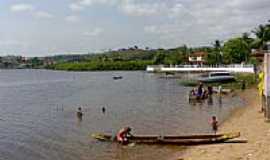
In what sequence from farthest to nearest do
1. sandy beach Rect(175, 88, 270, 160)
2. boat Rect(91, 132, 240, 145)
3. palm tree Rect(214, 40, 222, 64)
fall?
palm tree Rect(214, 40, 222, 64)
boat Rect(91, 132, 240, 145)
sandy beach Rect(175, 88, 270, 160)

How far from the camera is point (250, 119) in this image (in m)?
34.8

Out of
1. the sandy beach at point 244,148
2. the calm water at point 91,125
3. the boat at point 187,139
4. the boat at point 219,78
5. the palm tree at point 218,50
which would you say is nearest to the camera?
the sandy beach at point 244,148

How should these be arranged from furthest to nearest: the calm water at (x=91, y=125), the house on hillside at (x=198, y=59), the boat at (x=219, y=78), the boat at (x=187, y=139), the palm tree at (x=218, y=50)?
the house on hillside at (x=198, y=59)
the palm tree at (x=218, y=50)
the boat at (x=219, y=78)
the calm water at (x=91, y=125)
the boat at (x=187, y=139)

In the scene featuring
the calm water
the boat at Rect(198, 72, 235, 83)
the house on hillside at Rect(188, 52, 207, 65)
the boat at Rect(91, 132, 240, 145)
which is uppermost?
the house on hillside at Rect(188, 52, 207, 65)

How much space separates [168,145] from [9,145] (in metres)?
10.7

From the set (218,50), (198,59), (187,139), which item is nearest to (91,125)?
(187,139)

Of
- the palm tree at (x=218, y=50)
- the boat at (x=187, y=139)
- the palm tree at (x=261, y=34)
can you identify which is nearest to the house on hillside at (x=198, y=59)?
the palm tree at (x=218, y=50)

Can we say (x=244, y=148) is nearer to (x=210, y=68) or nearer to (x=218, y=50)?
(x=210, y=68)

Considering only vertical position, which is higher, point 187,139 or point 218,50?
point 218,50

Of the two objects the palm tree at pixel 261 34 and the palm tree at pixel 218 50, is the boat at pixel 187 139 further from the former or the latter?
the palm tree at pixel 218 50

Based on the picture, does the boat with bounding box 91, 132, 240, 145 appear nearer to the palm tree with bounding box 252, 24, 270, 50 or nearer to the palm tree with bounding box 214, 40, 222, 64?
the palm tree with bounding box 252, 24, 270, 50

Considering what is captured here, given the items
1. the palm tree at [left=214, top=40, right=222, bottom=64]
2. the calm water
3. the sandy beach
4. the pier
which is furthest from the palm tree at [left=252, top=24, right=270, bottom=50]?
the sandy beach

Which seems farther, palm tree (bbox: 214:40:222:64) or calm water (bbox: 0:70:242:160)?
palm tree (bbox: 214:40:222:64)

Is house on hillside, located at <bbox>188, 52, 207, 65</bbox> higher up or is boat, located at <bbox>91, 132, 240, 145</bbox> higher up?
house on hillside, located at <bbox>188, 52, 207, 65</bbox>
